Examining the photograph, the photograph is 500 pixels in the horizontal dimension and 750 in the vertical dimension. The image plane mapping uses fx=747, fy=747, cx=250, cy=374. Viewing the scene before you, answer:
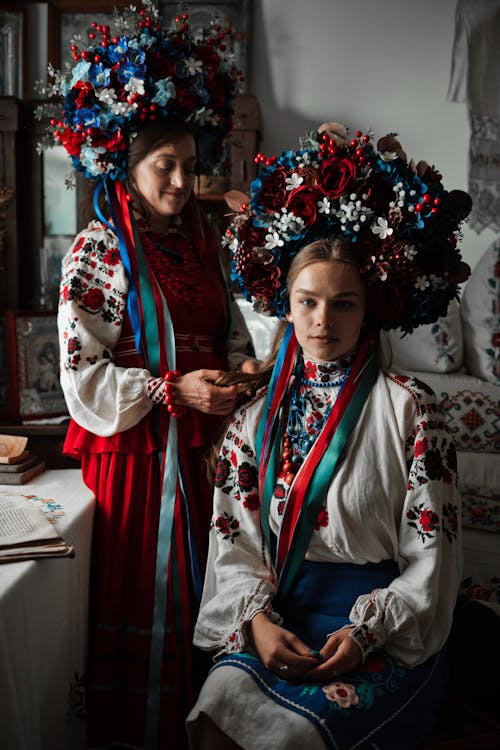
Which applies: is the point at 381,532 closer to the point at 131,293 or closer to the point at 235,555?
the point at 235,555

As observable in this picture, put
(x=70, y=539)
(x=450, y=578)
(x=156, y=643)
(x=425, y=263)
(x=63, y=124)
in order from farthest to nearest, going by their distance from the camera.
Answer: (x=63, y=124) → (x=156, y=643) → (x=70, y=539) → (x=425, y=263) → (x=450, y=578)

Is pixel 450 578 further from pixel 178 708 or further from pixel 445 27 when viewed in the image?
pixel 445 27

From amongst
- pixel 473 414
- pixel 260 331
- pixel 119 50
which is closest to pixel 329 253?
pixel 119 50

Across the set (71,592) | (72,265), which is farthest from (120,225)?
(71,592)

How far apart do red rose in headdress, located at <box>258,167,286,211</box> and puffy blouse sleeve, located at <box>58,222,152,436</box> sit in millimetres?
455

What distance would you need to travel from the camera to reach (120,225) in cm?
179

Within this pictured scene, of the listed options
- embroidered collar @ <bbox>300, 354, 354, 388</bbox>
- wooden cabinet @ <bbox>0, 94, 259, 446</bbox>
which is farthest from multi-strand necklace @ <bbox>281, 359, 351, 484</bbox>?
wooden cabinet @ <bbox>0, 94, 259, 446</bbox>

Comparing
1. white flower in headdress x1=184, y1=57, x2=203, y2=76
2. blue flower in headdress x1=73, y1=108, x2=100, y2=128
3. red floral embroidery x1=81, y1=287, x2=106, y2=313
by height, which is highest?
white flower in headdress x1=184, y1=57, x2=203, y2=76

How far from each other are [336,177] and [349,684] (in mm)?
881

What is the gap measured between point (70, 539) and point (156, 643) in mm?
336

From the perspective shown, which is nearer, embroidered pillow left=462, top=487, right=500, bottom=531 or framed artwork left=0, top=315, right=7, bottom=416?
embroidered pillow left=462, top=487, right=500, bottom=531

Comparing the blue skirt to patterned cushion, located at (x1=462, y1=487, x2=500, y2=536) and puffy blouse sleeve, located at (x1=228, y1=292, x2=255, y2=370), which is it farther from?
patterned cushion, located at (x1=462, y1=487, x2=500, y2=536)

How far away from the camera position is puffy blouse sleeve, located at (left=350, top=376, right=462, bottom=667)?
4.17ft

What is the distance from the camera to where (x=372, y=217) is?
140cm
